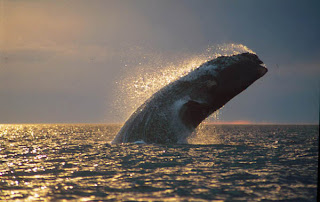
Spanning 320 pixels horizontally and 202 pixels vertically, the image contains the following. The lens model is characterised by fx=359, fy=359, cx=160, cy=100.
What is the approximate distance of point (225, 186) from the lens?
7.68 metres

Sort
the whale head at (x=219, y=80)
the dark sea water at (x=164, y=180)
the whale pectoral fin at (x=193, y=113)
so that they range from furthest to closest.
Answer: the whale pectoral fin at (x=193, y=113) < the whale head at (x=219, y=80) < the dark sea water at (x=164, y=180)

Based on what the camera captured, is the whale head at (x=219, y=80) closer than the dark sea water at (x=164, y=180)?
No

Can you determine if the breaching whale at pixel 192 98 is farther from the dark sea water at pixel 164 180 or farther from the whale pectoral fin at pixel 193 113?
the dark sea water at pixel 164 180

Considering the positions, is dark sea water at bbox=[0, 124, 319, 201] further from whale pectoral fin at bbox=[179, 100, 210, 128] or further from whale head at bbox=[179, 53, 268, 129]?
whale head at bbox=[179, 53, 268, 129]

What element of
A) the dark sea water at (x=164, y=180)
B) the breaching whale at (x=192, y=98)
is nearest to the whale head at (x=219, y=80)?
the breaching whale at (x=192, y=98)

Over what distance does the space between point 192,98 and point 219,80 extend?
1248 millimetres

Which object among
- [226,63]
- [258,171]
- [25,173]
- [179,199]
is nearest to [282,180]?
[258,171]

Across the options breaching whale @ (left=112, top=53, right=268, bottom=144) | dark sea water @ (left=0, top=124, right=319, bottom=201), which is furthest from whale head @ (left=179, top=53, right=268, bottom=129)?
dark sea water @ (left=0, top=124, right=319, bottom=201)

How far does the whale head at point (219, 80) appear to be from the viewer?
1344cm

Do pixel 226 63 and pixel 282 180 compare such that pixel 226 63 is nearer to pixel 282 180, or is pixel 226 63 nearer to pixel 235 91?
pixel 235 91

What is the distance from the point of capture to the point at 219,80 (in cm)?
1359

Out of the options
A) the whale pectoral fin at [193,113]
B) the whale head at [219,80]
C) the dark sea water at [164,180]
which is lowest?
the dark sea water at [164,180]

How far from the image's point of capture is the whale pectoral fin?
45.8 feet

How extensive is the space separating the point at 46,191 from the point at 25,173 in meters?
3.07
